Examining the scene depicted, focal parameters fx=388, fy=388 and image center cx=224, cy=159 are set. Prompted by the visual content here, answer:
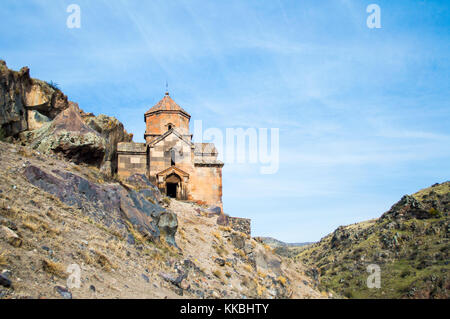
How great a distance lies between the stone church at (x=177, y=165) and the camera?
24.4 m

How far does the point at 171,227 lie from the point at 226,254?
3.72 m

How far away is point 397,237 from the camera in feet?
112

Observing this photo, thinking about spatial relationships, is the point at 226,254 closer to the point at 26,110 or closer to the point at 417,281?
the point at 26,110

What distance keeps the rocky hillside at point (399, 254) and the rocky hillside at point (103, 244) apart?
8402mm

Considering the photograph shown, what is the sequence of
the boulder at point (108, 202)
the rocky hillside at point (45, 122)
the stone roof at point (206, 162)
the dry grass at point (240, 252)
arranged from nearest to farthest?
the boulder at point (108, 202) < the rocky hillside at point (45, 122) < the dry grass at point (240, 252) < the stone roof at point (206, 162)

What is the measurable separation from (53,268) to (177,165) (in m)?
17.6

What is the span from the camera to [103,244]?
9977mm

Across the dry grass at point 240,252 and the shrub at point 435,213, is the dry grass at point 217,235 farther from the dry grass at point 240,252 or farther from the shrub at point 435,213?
the shrub at point 435,213

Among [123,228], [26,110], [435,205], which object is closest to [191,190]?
[26,110]

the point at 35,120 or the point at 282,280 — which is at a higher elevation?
the point at 35,120
